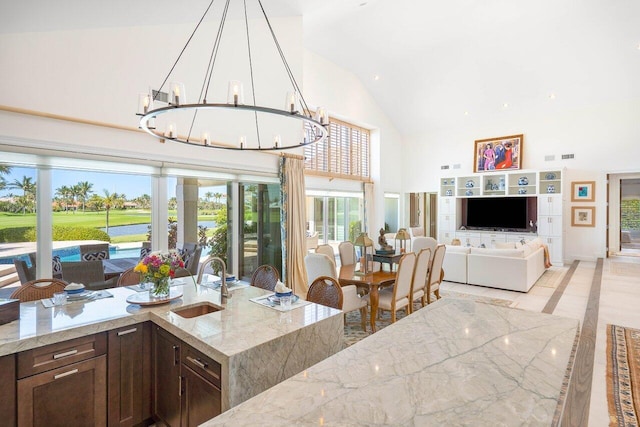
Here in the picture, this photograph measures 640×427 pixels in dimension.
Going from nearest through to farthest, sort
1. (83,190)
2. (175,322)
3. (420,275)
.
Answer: (175,322) → (83,190) → (420,275)

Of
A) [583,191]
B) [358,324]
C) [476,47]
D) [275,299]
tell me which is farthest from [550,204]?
[275,299]

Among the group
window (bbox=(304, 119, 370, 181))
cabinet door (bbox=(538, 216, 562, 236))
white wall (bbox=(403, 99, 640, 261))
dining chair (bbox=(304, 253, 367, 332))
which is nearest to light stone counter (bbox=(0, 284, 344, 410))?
dining chair (bbox=(304, 253, 367, 332))

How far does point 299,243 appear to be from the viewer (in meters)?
6.45

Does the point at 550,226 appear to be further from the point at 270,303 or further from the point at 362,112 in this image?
the point at 270,303

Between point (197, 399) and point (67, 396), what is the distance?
82 centimetres

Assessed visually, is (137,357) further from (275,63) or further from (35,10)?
(275,63)

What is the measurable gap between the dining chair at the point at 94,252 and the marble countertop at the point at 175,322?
1.77m

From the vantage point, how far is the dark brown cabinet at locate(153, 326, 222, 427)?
184 cm

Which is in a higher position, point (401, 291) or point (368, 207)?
point (368, 207)

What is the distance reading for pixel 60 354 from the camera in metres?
1.97

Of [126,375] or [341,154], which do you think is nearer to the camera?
[126,375]

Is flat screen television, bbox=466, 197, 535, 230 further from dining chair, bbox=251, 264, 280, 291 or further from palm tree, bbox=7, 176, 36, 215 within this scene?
palm tree, bbox=7, 176, 36, 215

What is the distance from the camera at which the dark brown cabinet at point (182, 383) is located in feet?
6.03

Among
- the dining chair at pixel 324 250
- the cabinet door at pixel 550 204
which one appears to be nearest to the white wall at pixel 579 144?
the cabinet door at pixel 550 204
